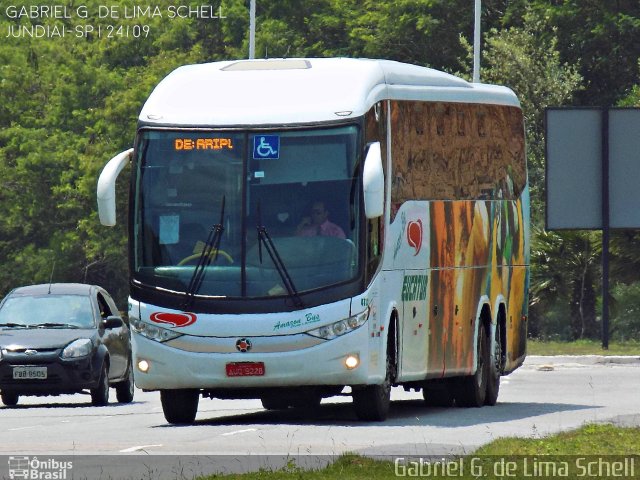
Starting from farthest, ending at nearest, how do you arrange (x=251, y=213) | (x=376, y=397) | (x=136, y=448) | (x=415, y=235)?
(x=415, y=235), (x=376, y=397), (x=251, y=213), (x=136, y=448)

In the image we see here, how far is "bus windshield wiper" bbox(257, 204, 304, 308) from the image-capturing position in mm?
19578

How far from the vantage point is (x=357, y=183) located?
19859 mm

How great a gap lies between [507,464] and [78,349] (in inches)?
474

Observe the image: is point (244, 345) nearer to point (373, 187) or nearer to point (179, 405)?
point (179, 405)

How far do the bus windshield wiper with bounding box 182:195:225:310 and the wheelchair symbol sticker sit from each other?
0.71m

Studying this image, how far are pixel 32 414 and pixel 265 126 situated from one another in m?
6.02

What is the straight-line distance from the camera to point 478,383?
23953 millimetres

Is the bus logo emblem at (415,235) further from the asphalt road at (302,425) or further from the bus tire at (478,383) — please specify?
the bus tire at (478,383)

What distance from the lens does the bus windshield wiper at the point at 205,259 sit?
19781 mm

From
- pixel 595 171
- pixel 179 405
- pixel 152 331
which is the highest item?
pixel 595 171

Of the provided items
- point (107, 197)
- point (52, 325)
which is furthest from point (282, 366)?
point (52, 325)

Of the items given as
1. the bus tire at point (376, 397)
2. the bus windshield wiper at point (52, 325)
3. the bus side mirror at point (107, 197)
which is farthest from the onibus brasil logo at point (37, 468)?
the bus windshield wiper at point (52, 325)

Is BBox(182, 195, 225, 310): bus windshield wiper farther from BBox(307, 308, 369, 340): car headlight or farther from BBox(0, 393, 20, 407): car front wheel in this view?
BBox(0, 393, 20, 407): car front wheel

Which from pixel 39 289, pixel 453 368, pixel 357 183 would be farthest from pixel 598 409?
pixel 39 289
